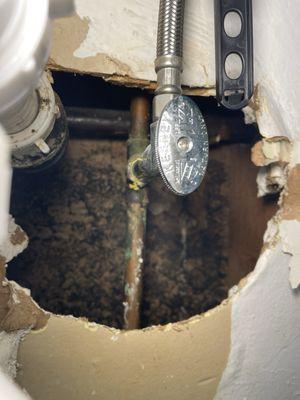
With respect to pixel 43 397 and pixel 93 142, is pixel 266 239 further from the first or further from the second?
pixel 93 142

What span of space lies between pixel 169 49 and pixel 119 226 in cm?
75

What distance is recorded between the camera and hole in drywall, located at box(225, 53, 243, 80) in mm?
939

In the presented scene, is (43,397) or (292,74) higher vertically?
(292,74)

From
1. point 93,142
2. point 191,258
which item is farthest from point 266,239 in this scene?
point 93,142

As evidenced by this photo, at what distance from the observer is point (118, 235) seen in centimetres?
146

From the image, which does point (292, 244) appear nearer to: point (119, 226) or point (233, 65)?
point (233, 65)

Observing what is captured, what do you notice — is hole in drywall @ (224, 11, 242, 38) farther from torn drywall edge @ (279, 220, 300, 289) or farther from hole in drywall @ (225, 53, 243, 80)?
torn drywall edge @ (279, 220, 300, 289)

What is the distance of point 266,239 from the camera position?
40.0 inches

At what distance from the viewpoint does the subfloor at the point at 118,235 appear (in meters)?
1.36

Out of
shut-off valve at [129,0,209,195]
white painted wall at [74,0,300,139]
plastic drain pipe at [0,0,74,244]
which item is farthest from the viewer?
white painted wall at [74,0,300,139]

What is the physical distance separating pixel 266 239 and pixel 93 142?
71 centimetres

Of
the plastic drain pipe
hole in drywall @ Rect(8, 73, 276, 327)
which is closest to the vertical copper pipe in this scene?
hole in drywall @ Rect(8, 73, 276, 327)

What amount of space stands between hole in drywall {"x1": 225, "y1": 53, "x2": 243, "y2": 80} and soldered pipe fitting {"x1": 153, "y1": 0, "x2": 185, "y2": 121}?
150mm

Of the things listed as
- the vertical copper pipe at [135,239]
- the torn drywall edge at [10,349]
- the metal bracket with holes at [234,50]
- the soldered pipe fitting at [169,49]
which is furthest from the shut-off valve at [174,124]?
the torn drywall edge at [10,349]
